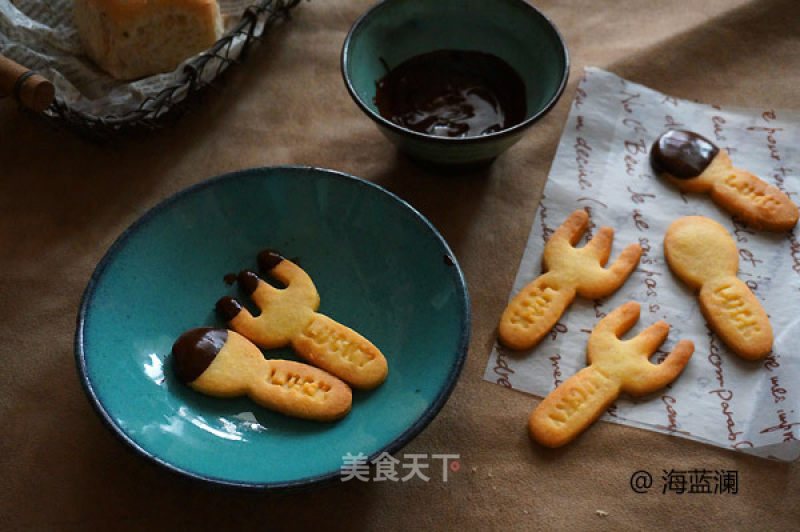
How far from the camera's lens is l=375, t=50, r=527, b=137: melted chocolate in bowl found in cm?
92

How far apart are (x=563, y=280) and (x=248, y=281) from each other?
14.0 inches

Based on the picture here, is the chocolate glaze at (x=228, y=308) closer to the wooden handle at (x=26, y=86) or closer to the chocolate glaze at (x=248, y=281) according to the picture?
the chocolate glaze at (x=248, y=281)

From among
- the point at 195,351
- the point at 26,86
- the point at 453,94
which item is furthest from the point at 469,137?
the point at 26,86

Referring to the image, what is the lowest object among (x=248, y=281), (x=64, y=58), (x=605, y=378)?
(x=605, y=378)

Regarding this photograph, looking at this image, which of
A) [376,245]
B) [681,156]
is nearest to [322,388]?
[376,245]

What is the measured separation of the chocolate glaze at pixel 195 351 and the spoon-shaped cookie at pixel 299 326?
4 cm

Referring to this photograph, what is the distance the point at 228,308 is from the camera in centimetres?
77

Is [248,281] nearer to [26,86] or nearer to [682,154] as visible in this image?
[26,86]

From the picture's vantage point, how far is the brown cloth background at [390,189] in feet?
2.32

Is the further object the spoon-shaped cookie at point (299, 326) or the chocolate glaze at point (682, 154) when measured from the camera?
the chocolate glaze at point (682, 154)

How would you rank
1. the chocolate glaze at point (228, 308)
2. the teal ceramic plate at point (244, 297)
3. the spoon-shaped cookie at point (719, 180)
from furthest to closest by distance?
the spoon-shaped cookie at point (719, 180) < the chocolate glaze at point (228, 308) < the teal ceramic plate at point (244, 297)

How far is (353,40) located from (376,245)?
29cm

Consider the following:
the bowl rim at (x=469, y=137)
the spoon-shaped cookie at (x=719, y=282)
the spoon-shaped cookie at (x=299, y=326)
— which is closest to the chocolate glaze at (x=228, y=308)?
the spoon-shaped cookie at (x=299, y=326)

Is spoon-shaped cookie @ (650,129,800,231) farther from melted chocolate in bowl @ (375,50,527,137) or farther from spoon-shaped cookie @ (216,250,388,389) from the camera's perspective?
spoon-shaped cookie @ (216,250,388,389)
